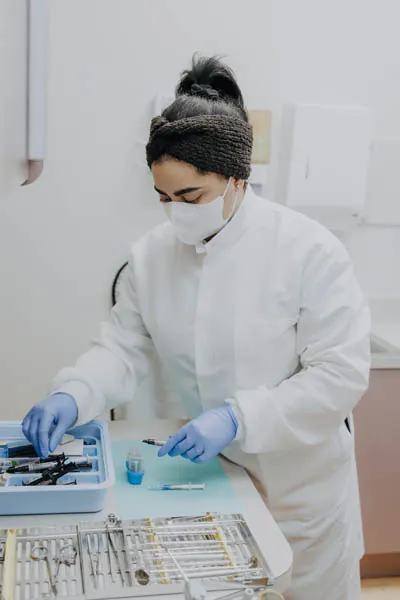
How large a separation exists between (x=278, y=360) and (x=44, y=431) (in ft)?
1.51

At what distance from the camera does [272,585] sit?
39.3 inches

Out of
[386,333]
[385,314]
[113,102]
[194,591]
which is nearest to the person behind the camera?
[194,591]

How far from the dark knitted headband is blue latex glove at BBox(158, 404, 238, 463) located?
1.45 ft

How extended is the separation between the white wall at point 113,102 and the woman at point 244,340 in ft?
2.44

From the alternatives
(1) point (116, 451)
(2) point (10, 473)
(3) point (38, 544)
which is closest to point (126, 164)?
(1) point (116, 451)

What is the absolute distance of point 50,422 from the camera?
131cm

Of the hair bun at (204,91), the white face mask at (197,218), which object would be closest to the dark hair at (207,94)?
the hair bun at (204,91)

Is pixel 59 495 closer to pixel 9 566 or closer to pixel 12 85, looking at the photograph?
pixel 9 566

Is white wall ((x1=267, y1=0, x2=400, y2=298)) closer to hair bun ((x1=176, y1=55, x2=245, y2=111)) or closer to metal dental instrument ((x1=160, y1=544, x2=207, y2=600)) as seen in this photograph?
hair bun ((x1=176, y1=55, x2=245, y2=111))

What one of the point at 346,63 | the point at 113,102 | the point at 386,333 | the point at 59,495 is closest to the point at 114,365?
the point at 59,495

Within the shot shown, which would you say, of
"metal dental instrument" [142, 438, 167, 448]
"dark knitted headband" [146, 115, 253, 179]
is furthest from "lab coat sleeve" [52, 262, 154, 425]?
"dark knitted headband" [146, 115, 253, 179]

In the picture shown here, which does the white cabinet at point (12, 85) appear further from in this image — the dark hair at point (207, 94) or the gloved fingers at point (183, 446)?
the gloved fingers at point (183, 446)

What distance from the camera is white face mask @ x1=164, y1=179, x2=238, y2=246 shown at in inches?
52.9

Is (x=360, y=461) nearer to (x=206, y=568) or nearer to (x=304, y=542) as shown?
(x=304, y=542)
